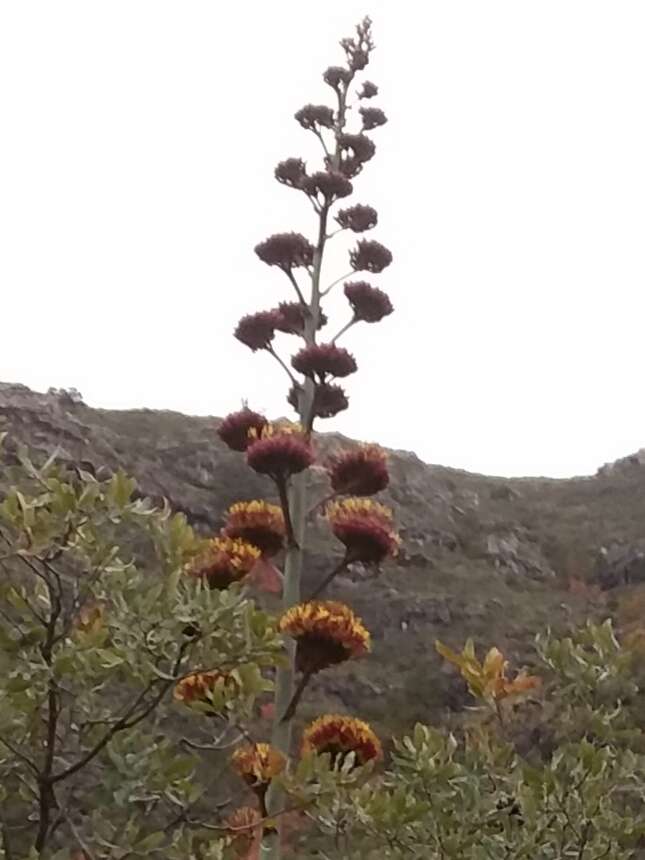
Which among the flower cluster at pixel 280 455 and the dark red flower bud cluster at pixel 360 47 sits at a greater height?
the dark red flower bud cluster at pixel 360 47

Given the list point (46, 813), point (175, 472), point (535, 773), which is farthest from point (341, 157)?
point (175, 472)

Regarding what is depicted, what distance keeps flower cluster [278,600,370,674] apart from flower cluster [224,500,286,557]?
18.6 inches

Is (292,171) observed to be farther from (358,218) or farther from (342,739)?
(342,739)

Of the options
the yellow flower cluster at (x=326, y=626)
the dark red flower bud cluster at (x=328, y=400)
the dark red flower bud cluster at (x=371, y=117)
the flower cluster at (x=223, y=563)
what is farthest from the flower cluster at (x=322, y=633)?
the dark red flower bud cluster at (x=371, y=117)

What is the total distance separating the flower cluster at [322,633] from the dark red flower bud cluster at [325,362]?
3.17 ft

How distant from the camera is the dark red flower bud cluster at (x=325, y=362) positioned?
4.27m

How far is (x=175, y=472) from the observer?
128ft

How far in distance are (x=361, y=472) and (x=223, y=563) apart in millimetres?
657

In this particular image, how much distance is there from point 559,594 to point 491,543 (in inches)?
189

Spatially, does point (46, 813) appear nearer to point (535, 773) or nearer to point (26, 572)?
point (26, 572)

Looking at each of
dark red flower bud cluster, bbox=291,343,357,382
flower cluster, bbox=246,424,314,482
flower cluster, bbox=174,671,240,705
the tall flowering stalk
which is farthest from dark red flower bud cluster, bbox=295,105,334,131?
flower cluster, bbox=174,671,240,705

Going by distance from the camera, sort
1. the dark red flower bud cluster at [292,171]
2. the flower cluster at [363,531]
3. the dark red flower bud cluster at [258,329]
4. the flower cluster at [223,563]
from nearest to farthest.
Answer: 1. the flower cluster at [223,563]
2. the flower cluster at [363,531]
3. the dark red flower bud cluster at [258,329]
4. the dark red flower bud cluster at [292,171]

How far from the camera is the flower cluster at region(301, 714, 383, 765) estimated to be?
3.69 meters

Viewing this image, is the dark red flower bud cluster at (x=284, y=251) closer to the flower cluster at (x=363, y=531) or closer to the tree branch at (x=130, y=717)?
the flower cluster at (x=363, y=531)
